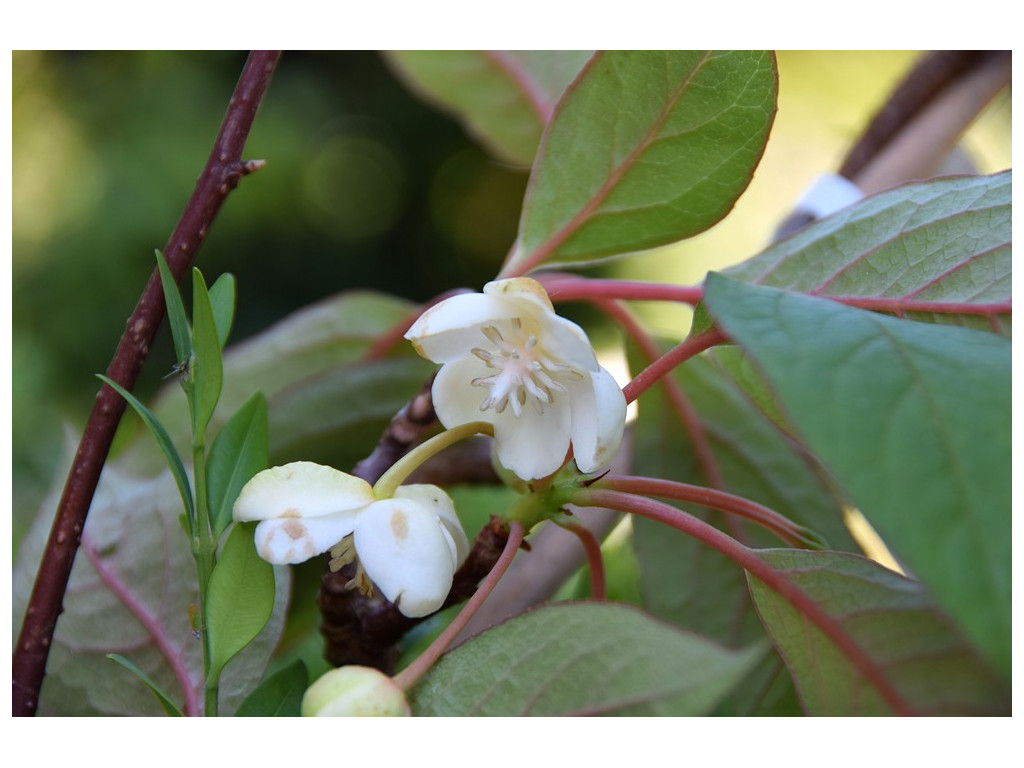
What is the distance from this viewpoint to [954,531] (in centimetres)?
18

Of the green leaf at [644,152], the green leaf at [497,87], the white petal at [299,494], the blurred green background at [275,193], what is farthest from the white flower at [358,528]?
the blurred green background at [275,193]

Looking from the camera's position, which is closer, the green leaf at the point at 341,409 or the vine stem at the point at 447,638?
the vine stem at the point at 447,638

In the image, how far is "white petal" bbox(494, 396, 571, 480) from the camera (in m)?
0.26

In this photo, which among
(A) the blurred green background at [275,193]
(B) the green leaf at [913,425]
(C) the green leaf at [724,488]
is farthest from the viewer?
(A) the blurred green background at [275,193]

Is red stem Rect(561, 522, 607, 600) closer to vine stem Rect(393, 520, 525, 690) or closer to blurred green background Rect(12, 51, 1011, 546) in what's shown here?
vine stem Rect(393, 520, 525, 690)

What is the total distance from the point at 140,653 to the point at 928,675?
24cm

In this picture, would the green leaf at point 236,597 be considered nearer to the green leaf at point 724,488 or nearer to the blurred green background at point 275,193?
the green leaf at point 724,488

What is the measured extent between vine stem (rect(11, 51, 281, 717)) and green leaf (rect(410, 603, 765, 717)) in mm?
110

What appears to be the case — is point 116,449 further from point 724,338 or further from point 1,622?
point 724,338

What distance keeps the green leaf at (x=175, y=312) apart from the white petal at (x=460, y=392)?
67 mm

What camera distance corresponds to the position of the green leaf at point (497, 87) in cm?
48

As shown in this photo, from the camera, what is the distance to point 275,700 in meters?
0.26

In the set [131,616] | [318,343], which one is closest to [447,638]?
[131,616]
